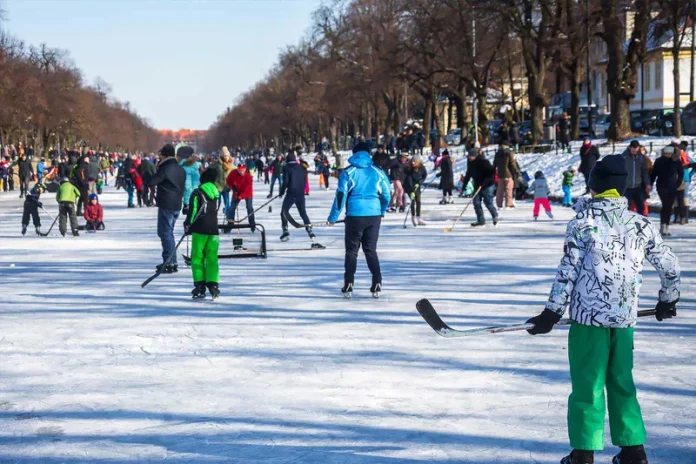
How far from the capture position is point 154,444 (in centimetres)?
529

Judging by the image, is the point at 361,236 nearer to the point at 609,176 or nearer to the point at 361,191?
the point at 361,191

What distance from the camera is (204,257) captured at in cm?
1042

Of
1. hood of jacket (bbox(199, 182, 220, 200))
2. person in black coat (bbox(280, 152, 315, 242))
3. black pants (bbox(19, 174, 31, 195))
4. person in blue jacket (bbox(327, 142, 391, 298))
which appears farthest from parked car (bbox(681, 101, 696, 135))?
hood of jacket (bbox(199, 182, 220, 200))

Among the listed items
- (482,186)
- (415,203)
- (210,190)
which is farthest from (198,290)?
(415,203)

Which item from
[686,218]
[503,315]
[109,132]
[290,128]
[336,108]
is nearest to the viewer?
[503,315]

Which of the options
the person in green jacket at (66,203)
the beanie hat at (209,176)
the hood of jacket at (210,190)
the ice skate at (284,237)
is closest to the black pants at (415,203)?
the ice skate at (284,237)

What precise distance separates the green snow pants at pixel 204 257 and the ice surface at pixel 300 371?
323mm

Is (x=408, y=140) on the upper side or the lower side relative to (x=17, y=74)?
lower

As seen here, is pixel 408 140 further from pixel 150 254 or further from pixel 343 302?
pixel 343 302

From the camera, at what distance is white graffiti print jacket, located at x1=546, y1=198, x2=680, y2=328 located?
4469 millimetres

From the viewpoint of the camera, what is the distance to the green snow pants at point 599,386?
4.46 m

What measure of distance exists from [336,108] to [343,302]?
67.8 meters

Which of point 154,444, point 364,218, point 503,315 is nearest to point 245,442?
point 154,444

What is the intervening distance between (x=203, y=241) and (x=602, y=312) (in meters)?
6.40
